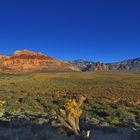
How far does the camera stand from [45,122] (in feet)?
58.1

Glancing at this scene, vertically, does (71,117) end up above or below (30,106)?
above

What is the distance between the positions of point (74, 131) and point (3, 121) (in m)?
5.55

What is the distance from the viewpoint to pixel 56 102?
3170cm

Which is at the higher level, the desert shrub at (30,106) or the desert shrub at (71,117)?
A: the desert shrub at (71,117)

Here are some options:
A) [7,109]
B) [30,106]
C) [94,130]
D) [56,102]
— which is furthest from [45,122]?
[56,102]

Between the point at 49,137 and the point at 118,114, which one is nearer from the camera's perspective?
the point at 49,137

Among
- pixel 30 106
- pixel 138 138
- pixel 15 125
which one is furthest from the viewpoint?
pixel 30 106

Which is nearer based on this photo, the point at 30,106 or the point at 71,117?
the point at 71,117

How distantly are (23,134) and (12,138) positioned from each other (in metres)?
0.60

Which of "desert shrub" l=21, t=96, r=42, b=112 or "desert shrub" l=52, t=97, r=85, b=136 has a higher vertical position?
"desert shrub" l=52, t=97, r=85, b=136

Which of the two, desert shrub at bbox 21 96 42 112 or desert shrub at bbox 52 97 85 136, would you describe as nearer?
desert shrub at bbox 52 97 85 136

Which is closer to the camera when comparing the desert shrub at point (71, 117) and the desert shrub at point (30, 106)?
the desert shrub at point (71, 117)

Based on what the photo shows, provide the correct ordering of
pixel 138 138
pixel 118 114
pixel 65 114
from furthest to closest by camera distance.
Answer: pixel 118 114, pixel 65 114, pixel 138 138

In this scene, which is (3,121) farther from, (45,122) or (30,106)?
(30,106)
